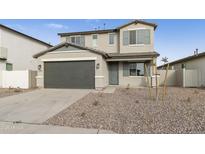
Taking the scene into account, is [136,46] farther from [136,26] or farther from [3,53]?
[3,53]

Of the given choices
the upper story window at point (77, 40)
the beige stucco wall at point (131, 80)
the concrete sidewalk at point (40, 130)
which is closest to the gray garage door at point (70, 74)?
the beige stucco wall at point (131, 80)

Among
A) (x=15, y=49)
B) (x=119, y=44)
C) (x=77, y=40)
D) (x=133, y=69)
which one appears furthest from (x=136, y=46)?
(x=15, y=49)

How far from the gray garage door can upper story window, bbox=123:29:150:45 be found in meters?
5.54

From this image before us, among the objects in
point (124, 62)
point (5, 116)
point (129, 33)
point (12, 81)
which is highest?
point (129, 33)

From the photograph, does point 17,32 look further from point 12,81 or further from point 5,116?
point 5,116

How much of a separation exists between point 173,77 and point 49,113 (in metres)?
16.3

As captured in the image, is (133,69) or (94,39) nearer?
(133,69)

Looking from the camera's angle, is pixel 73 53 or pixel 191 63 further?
pixel 191 63

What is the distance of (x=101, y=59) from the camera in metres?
14.1

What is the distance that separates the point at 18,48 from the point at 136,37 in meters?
14.9

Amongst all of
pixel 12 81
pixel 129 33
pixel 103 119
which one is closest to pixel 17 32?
pixel 12 81

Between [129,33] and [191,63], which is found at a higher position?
→ [129,33]

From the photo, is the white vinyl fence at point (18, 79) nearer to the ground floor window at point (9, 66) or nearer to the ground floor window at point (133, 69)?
Answer: the ground floor window at point (9, 66)

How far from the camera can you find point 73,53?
14.6m
